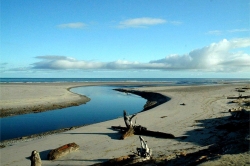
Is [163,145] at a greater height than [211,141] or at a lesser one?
lesser

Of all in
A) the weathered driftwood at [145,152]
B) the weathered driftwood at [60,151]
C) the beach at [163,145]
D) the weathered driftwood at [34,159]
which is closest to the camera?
the weathered driftwood at [34,159]

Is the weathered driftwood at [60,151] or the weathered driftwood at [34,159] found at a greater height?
the weathered driftwood at [34,159]

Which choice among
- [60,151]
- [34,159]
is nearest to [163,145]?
[60,151]

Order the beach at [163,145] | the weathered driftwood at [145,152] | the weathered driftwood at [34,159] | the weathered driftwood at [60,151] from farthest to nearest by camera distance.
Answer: the weathered driftwood at [60,151] < the weathered driftwood at [145,152] < the beach at [163,145] < the weathered driftwood at [34,159]

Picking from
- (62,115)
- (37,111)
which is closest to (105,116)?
(62,115)

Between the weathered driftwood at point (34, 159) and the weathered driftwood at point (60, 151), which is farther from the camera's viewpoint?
the weathered driftwood at point (60, 151)

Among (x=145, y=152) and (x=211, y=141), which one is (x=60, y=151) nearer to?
(x=145, y=152)

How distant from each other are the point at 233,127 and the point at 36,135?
13.1m

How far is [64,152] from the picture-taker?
39.4ft

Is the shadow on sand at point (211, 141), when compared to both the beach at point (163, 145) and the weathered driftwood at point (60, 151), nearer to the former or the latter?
the beach at point (163, 145)

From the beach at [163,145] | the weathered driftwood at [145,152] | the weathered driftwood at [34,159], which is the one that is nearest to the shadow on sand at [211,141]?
the beach at [163,145]

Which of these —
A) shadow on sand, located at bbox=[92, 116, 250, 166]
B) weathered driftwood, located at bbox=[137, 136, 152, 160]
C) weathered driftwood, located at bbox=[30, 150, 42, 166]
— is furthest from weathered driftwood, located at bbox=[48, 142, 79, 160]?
weathered driftwood, located at bbox=[137, 136, 152, 160]

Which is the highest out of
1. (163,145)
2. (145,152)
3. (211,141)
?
(145,152)

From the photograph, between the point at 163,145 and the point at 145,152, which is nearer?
the point at 145,152
